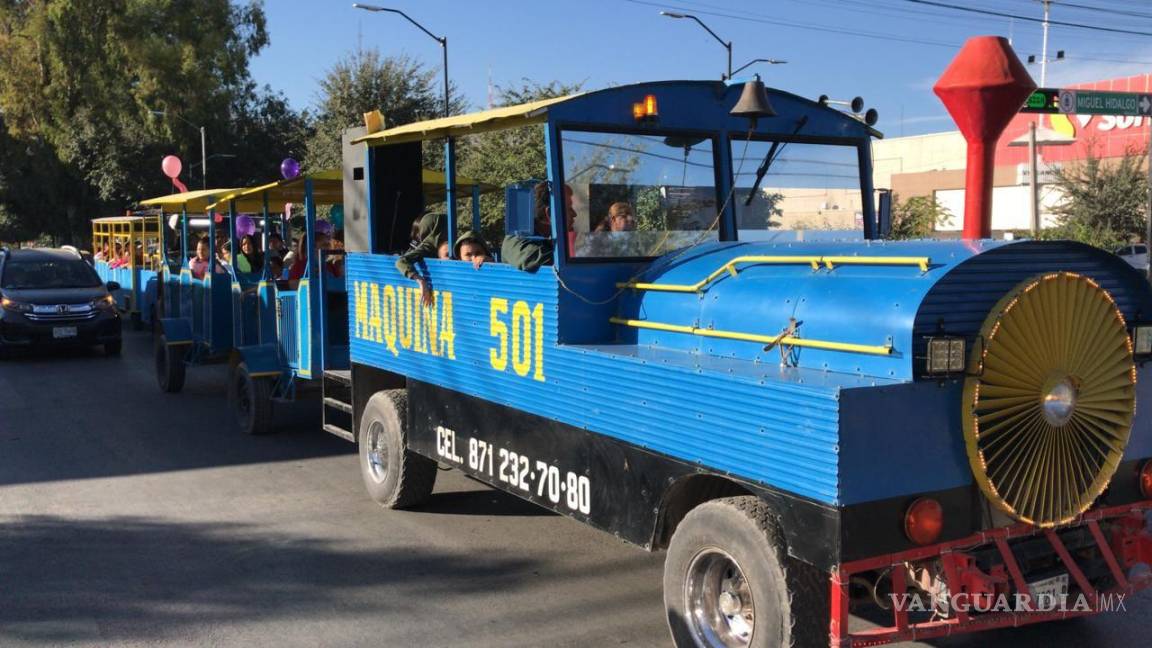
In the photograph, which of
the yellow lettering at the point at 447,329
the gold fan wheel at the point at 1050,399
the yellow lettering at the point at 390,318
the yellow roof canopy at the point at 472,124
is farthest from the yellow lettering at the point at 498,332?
the gold fan wheel at the point at 1050,399

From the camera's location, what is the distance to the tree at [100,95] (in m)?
39.0

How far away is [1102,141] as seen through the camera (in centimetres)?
4059

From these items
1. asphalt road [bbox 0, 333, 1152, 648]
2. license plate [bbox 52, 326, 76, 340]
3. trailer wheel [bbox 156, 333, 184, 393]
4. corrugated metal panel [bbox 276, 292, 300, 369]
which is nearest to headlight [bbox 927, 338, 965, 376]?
asphalt road [bbox 0, 333, 1152, 648]

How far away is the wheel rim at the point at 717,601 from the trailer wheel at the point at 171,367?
969cm

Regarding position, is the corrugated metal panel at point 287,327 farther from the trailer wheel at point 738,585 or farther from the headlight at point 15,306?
the headlight at point 15,306

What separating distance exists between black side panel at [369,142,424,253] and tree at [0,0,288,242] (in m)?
34.7

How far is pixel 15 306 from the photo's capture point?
15.4 m

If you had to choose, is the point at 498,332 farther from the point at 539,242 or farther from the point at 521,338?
the point at 539,242

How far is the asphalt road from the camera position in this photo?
500 cm

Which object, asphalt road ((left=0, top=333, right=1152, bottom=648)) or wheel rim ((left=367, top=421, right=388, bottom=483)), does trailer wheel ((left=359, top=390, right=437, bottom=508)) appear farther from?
asphalt road ((left=0, top=333, right=1152, bottom=648))

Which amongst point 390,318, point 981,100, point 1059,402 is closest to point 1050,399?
point 1059,402

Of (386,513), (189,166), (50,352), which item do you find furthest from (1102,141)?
(386,513)

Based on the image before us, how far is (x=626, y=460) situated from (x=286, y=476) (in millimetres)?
4394

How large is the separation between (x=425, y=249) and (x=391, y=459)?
152cm
